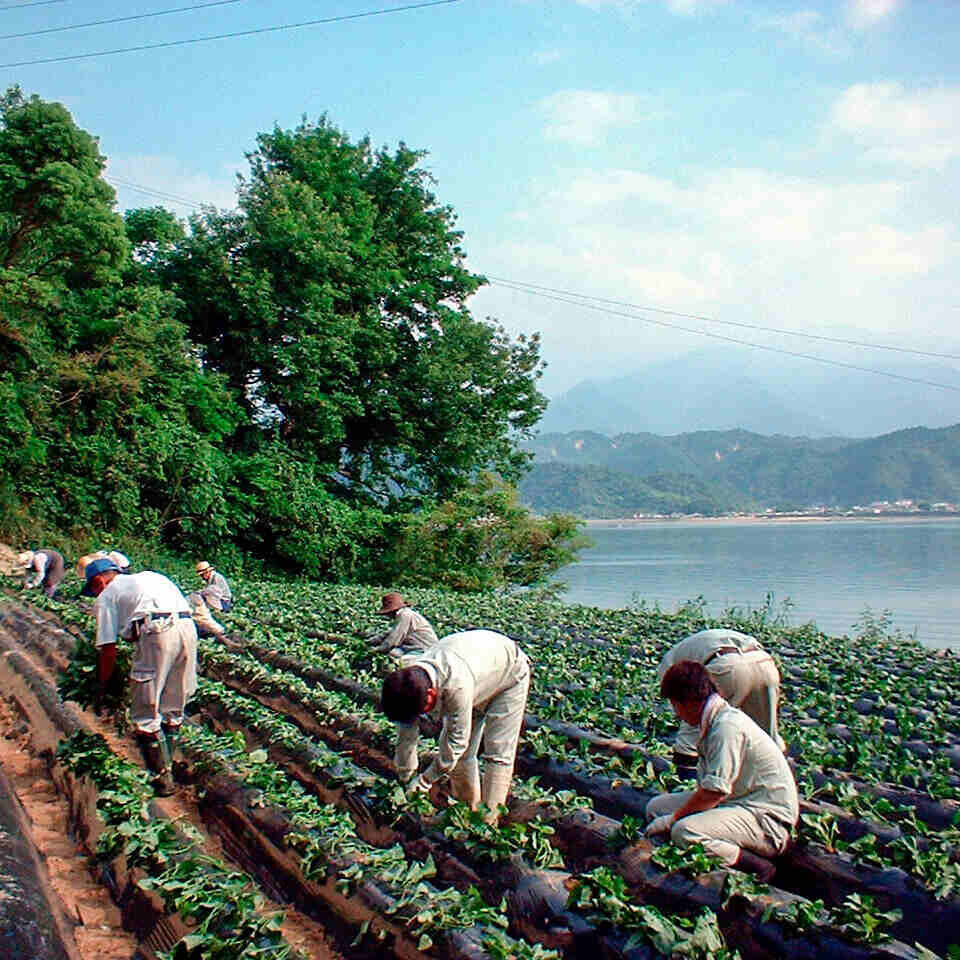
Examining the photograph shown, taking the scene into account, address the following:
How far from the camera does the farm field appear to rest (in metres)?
3.90

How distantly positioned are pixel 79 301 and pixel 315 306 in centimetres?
697

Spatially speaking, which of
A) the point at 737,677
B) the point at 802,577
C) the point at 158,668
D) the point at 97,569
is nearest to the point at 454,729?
the point at 737,677

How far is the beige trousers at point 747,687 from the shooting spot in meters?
6.09

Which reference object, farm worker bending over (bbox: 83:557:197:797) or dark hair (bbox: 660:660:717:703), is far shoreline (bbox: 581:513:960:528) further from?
dark hair (bbox: 660:660:717:703)

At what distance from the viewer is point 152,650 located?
21.9 ft

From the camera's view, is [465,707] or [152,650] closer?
[465,707]

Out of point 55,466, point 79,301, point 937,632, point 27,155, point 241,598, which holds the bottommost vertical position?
point 937,632

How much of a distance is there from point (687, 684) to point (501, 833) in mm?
1265

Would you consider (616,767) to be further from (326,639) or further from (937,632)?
(937,632)

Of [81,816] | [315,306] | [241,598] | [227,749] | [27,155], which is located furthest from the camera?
[315,306]

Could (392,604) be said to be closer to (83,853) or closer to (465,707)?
(83,853)

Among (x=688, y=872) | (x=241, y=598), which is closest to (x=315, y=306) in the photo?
(x=241, y=598)

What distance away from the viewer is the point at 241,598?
17.5 m

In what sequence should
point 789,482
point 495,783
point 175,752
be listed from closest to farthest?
1. point 495,783
2. point 175,752
3. point 789,482
